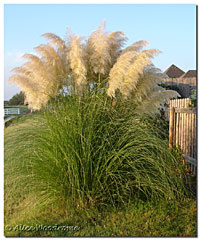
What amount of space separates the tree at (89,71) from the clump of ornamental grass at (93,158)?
0.31 m

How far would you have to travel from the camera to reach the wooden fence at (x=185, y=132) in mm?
4664

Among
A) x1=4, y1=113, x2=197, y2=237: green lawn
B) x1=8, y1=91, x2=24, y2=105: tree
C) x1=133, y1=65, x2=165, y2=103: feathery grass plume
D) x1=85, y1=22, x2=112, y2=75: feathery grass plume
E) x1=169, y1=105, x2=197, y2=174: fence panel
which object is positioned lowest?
x1=4, y1=113, x2=197, y2=237: green lawn

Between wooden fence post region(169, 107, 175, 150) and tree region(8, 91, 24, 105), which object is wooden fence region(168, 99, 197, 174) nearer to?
wooden fence post region(169, 107, 175, 150)

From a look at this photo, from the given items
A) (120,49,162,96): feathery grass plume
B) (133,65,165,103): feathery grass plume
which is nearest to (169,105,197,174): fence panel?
(133,65,165,103): feathery grass plume

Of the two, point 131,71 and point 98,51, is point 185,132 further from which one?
point 98,51

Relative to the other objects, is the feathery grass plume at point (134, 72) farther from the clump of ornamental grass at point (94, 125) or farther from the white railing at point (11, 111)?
the white railing at point (11, 111)

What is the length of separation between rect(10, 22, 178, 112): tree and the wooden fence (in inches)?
43.7

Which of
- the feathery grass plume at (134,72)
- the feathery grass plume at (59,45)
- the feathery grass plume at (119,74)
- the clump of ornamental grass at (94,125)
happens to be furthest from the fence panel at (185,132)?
the feathery grass plume at (59,45)

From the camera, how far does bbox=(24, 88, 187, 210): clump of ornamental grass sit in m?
3.14

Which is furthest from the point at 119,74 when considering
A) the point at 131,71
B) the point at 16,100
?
the point at 16,100

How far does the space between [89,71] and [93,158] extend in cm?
146

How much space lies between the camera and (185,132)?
5.05 meters

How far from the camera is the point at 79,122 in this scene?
10.4ft

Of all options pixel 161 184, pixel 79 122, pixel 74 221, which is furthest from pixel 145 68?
pixel 74 221
